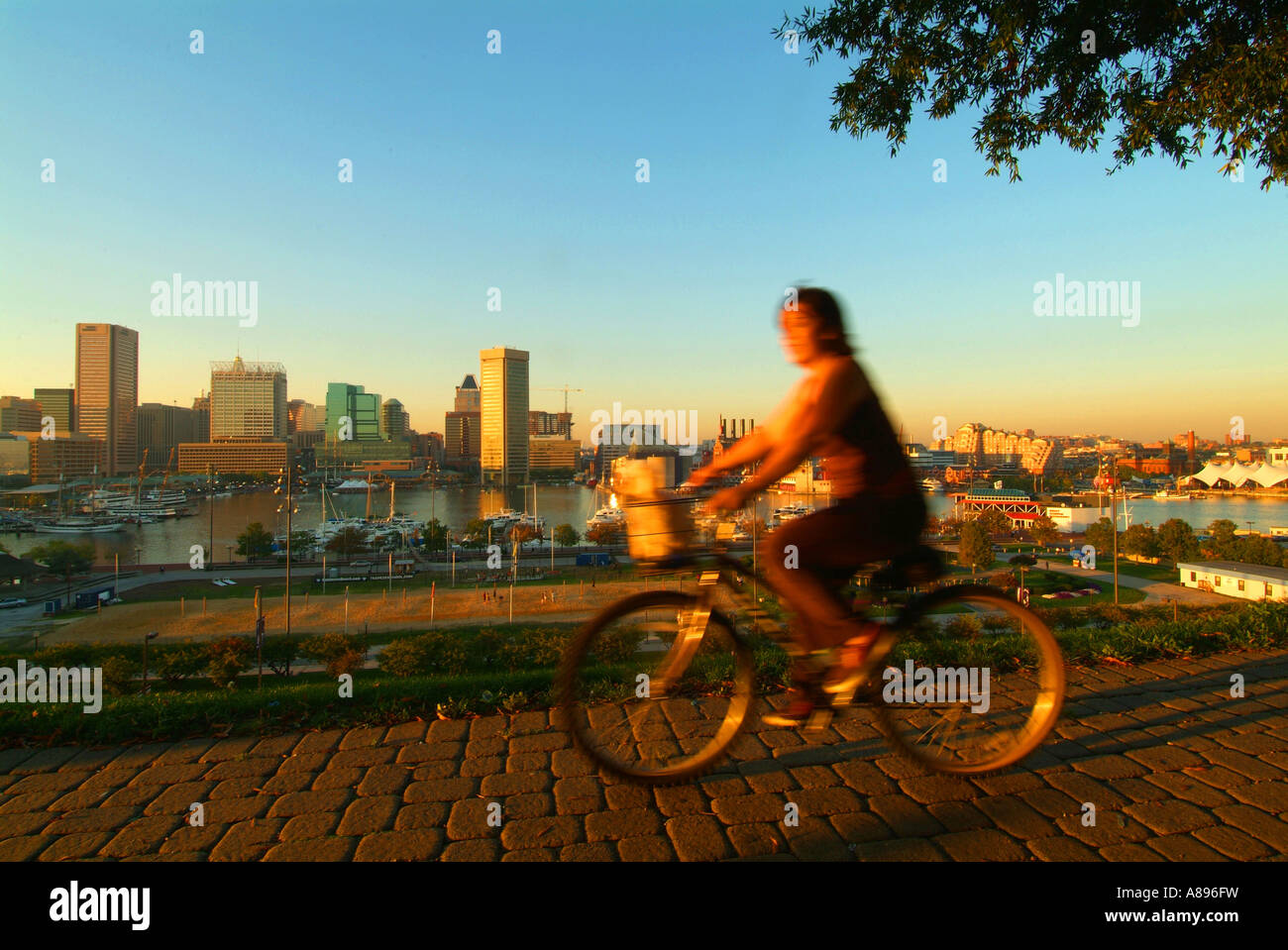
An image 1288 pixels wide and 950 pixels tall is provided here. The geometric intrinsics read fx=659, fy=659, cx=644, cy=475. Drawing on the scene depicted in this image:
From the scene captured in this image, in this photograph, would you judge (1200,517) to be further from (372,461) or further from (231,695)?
(372,461)

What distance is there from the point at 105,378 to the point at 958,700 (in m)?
70.0

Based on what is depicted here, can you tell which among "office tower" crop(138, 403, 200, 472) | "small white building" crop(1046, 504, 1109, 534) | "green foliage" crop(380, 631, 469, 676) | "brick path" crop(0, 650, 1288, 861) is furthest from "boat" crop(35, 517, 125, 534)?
"small white building" crop(1046, 504, 1109, 534)

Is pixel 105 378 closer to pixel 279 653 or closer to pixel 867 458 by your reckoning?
pixel 279 653

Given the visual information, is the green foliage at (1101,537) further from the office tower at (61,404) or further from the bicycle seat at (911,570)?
the office tower at (61,404)

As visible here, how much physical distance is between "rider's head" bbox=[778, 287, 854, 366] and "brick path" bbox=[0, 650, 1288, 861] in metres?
1.51

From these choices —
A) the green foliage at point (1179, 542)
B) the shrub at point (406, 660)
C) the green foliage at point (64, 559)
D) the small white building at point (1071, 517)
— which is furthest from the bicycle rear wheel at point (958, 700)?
the small white building at point (1071, 517)

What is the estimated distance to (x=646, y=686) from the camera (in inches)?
98.3

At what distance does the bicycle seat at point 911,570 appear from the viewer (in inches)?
84.4

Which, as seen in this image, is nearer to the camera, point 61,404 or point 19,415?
point 19,415

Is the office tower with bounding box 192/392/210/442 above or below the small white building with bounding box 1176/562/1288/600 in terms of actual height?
above

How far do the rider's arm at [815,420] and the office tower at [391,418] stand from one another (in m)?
115

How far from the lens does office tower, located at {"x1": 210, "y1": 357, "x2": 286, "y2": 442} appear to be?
7875 centimetres

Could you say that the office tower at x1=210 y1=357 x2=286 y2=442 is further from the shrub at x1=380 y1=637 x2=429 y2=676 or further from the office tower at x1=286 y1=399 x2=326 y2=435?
the shrub at x1=380 y1=637 x2=429 y2=676

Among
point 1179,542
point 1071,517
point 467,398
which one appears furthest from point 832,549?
point 467,398
